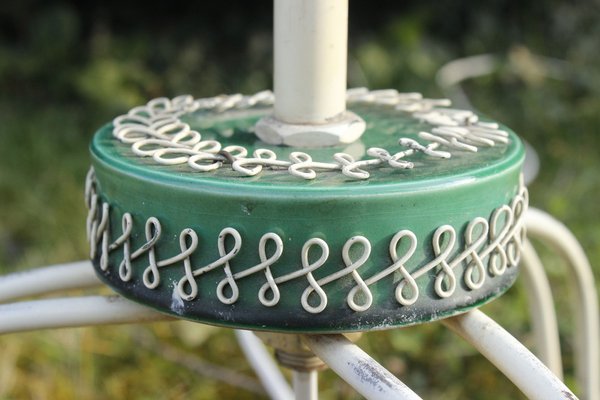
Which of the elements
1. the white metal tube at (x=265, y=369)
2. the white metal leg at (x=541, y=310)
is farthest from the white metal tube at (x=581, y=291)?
the white metal tube at (x=265, y=369)

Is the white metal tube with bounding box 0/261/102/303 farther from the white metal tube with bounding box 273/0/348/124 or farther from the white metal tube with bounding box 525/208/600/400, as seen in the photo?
the white metal tube with bounding box 525/208/600/400

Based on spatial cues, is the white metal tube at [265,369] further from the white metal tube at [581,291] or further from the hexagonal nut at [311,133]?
the hexagonal nut at [311,133]

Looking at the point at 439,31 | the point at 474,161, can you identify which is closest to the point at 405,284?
the point at 474,161

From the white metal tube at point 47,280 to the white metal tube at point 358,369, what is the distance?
215 millimetres

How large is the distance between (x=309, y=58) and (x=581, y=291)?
17.8 inches

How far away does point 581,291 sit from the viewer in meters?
0.96

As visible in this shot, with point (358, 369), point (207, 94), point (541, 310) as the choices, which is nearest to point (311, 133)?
point (358, 369)

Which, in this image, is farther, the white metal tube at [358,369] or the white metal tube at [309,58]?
the white metal tube at [309,58]

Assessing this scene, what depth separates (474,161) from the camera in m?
0.64

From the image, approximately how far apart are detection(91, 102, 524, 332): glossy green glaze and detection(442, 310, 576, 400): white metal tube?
0.02 m

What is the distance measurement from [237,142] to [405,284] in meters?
0.19

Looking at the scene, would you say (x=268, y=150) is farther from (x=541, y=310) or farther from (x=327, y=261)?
(x=541, y=310)

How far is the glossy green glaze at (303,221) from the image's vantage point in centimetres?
57

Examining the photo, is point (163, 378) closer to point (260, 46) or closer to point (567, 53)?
point (260, 46)
